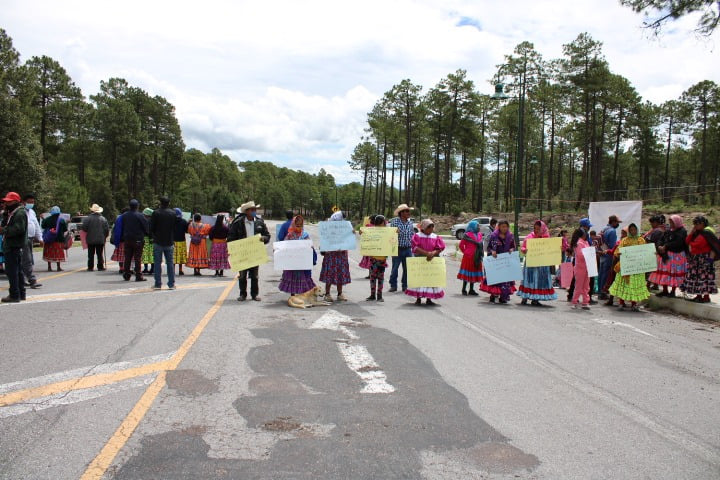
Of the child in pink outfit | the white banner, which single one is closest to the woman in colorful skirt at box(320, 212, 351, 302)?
the child in pink outfit

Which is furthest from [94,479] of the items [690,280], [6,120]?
[6,120]

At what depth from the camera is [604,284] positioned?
12.9m

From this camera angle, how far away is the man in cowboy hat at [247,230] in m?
11.3

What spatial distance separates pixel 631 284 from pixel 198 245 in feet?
37.2

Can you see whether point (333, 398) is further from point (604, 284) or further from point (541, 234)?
point (604, 284)

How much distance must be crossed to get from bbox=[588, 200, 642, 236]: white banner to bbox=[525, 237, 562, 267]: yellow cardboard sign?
6.13 m

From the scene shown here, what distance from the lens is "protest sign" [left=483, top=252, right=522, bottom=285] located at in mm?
11992

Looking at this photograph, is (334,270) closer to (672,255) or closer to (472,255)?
(472,255)

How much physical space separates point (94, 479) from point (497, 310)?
28.8 feet

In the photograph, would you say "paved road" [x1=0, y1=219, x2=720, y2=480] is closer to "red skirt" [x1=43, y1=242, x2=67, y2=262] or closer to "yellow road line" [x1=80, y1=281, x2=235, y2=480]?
"yellow road line" [x1=80, y1=281, x2=235, y2=480]

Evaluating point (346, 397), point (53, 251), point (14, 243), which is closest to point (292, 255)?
point (14, 243)

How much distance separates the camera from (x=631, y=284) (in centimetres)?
1162

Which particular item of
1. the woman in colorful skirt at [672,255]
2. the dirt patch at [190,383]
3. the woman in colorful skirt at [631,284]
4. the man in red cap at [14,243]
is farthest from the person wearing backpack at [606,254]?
the man in red cap at [14,243]

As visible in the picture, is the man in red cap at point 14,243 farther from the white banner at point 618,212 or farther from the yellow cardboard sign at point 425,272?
the white banner at point 618,212
